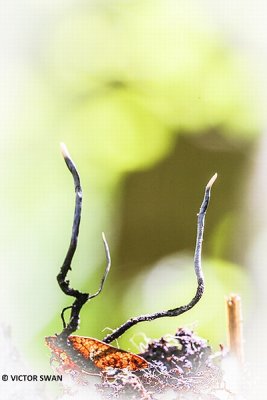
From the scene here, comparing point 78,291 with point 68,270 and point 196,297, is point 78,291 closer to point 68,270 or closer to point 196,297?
point 68,270

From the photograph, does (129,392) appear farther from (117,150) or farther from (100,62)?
(100,62)

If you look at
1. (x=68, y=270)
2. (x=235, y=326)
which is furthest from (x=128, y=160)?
(x=235, y=326)

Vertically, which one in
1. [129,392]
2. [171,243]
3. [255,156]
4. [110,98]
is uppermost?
[110,98]

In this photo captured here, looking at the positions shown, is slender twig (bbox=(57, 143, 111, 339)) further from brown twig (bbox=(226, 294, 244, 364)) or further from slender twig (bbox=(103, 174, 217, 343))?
brown twig (bbox=(226, 294, 244, 364))

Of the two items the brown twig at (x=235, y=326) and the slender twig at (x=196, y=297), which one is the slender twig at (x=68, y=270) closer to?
the slender twig at (x=196, y=297)

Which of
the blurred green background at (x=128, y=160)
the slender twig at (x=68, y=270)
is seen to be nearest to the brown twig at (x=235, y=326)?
the blurred green background at (x=128, y=160)

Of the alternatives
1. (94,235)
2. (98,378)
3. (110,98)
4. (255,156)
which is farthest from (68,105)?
(98,378)
